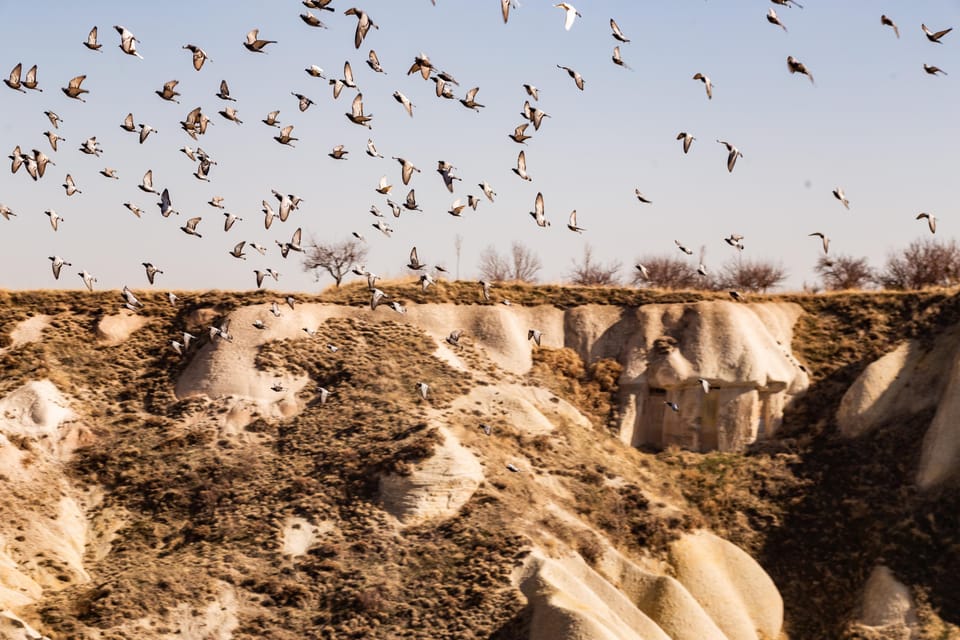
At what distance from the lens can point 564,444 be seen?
6297 cm

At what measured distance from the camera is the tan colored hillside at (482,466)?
52688mm

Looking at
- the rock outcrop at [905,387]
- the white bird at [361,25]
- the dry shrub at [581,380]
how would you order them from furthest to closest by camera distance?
the dry shrub at [581,380] < the rock outcrop at [905,387] < the white bird at [361,25]

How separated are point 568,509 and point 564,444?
463 cm

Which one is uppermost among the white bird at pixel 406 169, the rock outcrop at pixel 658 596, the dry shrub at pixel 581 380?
the white bird at pixel 406 169

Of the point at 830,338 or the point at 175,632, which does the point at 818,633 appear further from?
the point at 175,632

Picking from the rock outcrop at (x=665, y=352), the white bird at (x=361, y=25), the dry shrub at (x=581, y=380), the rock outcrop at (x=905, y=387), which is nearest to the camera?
the white bird at (x=361, y=25)

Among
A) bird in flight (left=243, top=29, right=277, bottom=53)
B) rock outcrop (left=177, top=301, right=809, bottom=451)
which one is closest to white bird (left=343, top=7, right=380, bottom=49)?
bird in flight (left=243, top=29, right=277, bottom=53)

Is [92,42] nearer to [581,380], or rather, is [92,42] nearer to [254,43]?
[254,43]

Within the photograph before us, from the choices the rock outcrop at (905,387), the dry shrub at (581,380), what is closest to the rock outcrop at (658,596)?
the dry shrub at (581,380)

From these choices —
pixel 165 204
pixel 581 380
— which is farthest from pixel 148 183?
pixel 581 380

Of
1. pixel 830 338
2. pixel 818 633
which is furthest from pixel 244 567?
pixel 830 338

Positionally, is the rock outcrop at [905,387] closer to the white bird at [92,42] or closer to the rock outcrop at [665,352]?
the rock outcrop at [665,352]

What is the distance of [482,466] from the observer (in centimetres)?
5878

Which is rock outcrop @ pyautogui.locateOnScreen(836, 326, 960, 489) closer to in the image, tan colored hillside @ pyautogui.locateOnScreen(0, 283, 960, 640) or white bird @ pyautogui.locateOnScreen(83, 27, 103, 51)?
tan colored hillside @ pyautogui.locateOnScreen(0, 283, 960, 640)
